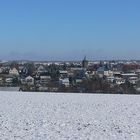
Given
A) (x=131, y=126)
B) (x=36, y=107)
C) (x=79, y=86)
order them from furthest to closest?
(x=79, y=86), (x=36, y=107), (x=131, y=126)

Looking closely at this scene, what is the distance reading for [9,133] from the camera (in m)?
10.8

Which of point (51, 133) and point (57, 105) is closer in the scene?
point (51, 133)

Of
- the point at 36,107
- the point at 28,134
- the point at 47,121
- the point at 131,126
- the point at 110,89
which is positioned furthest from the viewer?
the point at 110,89

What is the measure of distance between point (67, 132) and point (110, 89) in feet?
79.9

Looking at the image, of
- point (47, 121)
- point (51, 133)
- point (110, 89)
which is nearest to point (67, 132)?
point (51, 133)

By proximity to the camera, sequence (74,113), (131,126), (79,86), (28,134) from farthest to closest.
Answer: (79,86) < (74,113) < (131,126) < (28,134)

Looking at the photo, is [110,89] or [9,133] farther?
[110,89]

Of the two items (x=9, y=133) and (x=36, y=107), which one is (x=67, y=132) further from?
(x=36, y=107)

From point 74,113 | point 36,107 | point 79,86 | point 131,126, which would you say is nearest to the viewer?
point 131,126

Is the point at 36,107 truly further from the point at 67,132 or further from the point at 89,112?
the point at 67,132

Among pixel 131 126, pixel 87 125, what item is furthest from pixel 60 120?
pixel 131 126

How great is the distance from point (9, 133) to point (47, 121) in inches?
90.6

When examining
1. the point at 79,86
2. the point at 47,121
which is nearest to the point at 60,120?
the point at 47,121

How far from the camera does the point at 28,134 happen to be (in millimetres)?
10695
